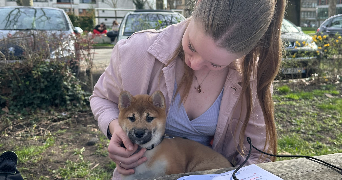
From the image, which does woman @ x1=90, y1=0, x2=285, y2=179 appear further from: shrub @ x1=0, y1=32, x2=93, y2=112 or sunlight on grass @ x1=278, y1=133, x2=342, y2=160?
shrub @ x1=0, y1=32, x2=93, y2=112

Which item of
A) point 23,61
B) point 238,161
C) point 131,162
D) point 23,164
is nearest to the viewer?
point 131,162

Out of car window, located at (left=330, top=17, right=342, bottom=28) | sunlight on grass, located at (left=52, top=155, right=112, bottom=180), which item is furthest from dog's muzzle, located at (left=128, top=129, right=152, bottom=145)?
car window, located at (left=330, top=17, right=342, bottom=28)

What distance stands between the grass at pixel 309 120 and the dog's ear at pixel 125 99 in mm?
2321

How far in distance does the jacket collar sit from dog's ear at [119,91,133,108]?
11.8 inches

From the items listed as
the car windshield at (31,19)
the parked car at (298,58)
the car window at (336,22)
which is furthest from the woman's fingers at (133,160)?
the car window at (336,22)

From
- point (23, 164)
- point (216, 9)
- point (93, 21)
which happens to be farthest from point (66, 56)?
point (93, 21)

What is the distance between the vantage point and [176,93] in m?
1.72

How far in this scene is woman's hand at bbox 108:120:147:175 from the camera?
4.99 feet

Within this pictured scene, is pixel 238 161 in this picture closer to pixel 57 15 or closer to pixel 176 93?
pixel 176 93

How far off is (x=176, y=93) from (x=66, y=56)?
326 centimetres

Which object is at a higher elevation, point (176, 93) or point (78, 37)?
point (78, 37)

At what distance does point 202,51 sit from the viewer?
4.64 ft

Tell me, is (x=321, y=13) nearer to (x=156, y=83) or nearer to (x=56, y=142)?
(x=56, y=142)

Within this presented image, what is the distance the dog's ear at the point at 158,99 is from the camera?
1.58 m
